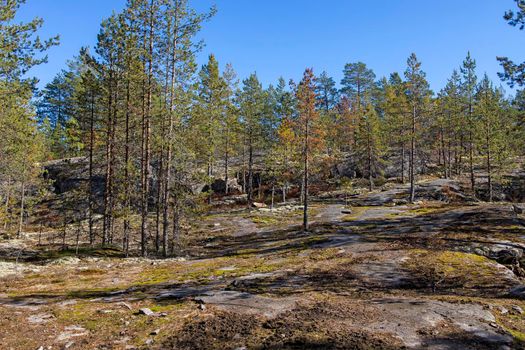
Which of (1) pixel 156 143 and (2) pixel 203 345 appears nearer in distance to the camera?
(2) pixel 203 345

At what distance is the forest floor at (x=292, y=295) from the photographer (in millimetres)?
7039

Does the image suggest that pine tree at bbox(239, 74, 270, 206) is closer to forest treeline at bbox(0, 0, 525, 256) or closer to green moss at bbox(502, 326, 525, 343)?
forest treeline at bbox(0, 0, 525, 256)

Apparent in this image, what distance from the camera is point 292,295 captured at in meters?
10.3

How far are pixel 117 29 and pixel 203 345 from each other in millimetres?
20494

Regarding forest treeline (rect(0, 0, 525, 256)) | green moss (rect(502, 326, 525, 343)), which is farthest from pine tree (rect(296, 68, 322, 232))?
green moss (rect(502, 326, 525, 343))

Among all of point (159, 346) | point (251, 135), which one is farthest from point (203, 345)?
point (251, 135)

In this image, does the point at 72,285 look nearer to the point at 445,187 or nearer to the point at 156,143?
the point at 156,143

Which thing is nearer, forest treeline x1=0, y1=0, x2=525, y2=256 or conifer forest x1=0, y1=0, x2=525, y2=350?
conifer forest x1=0, y1=0, x2=525, y2=350

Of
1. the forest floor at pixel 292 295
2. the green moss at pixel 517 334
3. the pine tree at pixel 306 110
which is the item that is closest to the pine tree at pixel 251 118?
the pine tree at pixel 306 110

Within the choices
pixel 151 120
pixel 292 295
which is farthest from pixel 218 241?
pixel 292 295

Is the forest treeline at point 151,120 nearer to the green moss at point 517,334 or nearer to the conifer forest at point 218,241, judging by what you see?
the conifer forest at point 218,241

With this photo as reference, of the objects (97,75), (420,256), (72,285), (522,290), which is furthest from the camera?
(97,75)

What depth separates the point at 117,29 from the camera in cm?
2111

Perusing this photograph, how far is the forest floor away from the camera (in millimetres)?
7039
